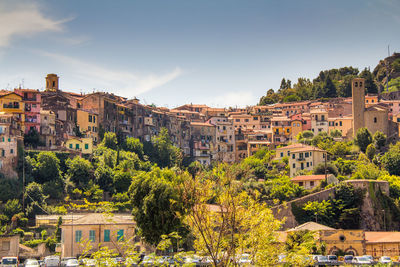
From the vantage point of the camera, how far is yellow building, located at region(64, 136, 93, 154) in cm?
7831

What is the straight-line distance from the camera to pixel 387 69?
137500 millimetres

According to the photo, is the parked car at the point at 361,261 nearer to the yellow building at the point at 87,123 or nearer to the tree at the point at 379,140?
the tree at the point at 379,140

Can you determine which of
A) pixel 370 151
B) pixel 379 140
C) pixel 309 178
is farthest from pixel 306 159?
pixel 379 140

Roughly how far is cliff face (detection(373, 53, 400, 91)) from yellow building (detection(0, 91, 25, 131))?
84.8 metres

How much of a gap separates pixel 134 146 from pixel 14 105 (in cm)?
1920

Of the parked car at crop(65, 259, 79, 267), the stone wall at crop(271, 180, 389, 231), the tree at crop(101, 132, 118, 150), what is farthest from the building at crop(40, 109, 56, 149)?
the parked car at crop(65, 259, 79, 267)

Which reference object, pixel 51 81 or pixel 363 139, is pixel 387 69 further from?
pixel 51 81

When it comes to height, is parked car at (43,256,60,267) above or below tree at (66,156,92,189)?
below

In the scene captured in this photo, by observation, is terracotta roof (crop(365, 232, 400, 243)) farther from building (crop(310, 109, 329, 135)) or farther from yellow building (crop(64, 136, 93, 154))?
A: building (crop(310, 109, 329, 135))

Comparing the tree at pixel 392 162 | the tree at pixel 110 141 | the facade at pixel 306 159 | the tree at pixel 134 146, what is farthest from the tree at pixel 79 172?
the tree at pixel 392 162

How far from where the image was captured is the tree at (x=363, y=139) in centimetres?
8819

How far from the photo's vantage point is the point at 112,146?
84.5 m

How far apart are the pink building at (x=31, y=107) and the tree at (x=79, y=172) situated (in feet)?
25.9

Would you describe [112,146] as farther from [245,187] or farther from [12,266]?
[12,266]
